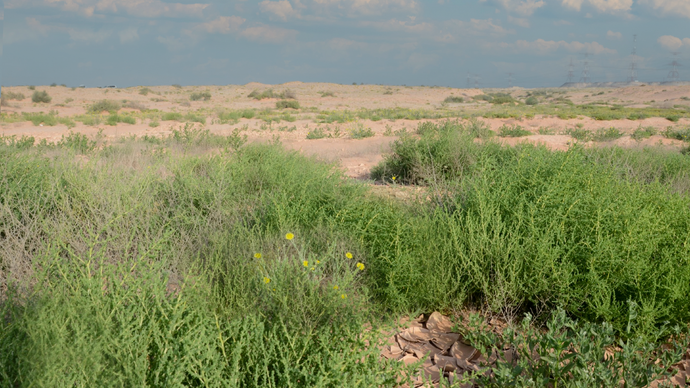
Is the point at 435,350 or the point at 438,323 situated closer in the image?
the point at 435,350

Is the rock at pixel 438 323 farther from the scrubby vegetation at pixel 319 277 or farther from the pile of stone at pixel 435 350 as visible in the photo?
the scrubby vegetation at pixel 319 277

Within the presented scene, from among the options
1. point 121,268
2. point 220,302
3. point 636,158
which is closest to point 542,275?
point 220,302

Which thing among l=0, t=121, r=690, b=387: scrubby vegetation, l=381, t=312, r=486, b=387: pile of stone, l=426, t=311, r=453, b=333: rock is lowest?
l=381, t=312, r=486, b=387: pile of stone

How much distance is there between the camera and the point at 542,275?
3.13 meters

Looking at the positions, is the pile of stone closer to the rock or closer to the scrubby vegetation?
the rock

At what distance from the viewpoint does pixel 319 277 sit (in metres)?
3.01

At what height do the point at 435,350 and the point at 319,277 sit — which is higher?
the point at 319,277

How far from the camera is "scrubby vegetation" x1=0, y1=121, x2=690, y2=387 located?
7.33ft

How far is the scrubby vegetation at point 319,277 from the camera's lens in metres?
2.23

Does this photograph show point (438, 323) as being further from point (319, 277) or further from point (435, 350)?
point (319, 277)

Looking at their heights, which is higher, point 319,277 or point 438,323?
point 319,277

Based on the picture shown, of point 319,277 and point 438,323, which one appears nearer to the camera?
point 319,277

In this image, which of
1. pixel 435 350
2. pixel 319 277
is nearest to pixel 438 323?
pixel 435 350

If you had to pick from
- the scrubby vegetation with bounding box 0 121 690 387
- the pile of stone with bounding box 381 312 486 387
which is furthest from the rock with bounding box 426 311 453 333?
the scrubby vegetation with bounding box 0 121 690 387
